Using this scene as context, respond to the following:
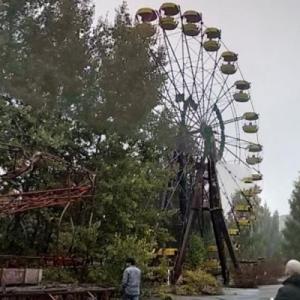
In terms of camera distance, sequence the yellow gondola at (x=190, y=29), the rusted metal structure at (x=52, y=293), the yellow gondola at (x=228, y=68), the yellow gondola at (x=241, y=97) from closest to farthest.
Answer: the rusted metal structure at (x=52, y=293)
the yellow gondola at (x=190, y=29)
the yellow gondola at (x=228, y=68)
the yellow gondola at (x=241, y=97)

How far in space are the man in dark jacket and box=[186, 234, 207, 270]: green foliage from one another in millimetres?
22365

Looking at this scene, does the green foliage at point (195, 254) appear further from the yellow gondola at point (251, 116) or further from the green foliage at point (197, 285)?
the yellow gondola at point (251, 116)

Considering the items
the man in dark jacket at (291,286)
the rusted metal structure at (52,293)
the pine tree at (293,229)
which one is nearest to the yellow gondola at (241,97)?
the pine tree at (293,229)

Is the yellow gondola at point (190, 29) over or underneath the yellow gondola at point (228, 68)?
over

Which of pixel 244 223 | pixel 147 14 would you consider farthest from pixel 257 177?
pixel 147 14

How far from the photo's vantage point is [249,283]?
27.3 meters

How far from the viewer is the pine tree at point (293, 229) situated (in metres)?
45.8

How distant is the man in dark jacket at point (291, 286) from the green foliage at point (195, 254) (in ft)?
73.4

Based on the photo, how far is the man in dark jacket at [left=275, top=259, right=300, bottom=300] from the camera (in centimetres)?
426

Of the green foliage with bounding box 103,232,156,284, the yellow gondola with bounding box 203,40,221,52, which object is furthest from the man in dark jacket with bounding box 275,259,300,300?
the yellow gondola with bounding box 203,40,221,52

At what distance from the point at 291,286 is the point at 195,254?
76.0 ft

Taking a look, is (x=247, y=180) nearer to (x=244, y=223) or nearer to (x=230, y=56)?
(x=244, y=223)

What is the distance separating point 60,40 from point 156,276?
367 inches

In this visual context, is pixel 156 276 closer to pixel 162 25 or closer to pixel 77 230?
pixel 77 230
